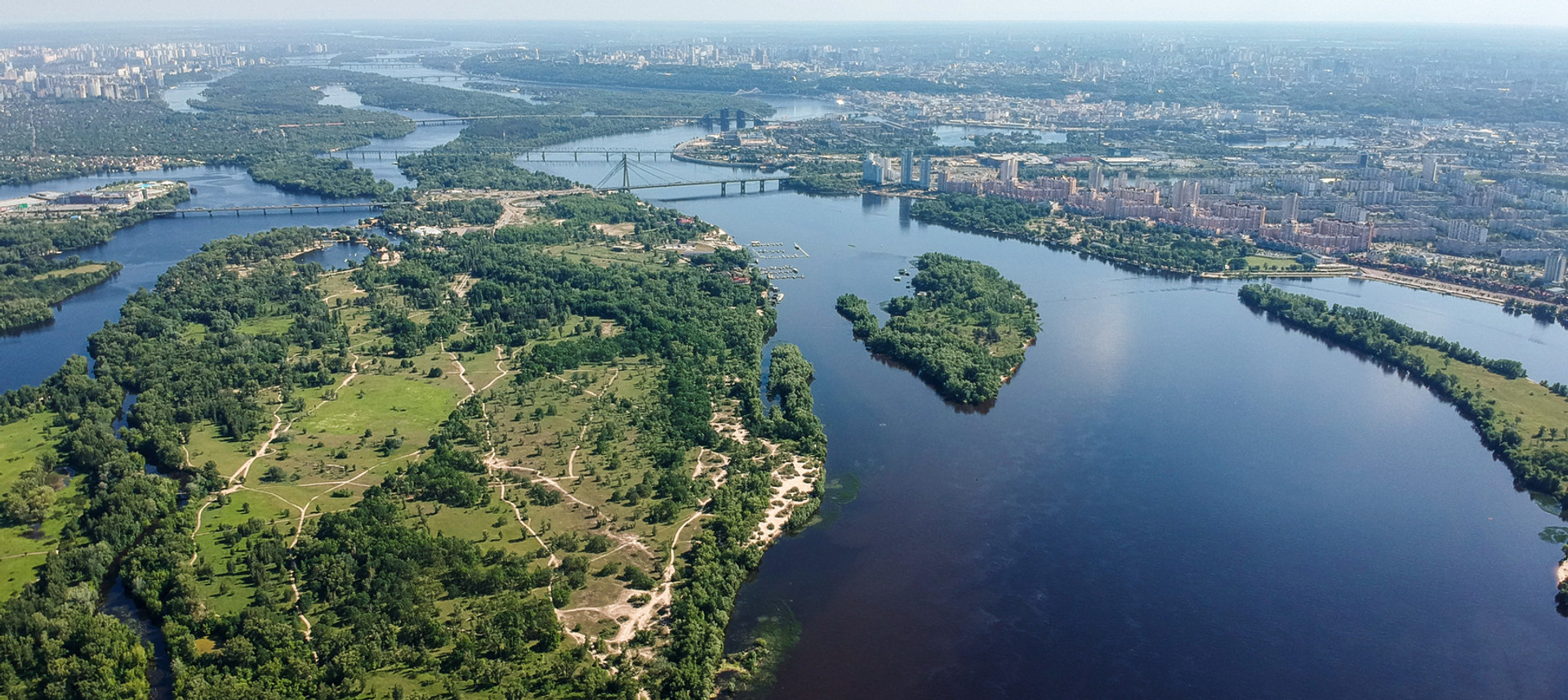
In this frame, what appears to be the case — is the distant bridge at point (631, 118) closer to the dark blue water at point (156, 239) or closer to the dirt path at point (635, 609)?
the dark blue water at point (156, 239)

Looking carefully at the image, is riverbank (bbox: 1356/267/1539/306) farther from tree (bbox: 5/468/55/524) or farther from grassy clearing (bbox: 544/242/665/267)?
tree (bbox: 5/468/55/524)

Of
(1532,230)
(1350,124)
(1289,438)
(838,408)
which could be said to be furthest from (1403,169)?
(838,408)

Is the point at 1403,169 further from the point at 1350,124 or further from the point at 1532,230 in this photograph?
the point at 1350,124

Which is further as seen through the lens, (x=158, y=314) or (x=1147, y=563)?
(x=158, y=314)

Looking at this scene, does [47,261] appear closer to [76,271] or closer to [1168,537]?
[76,271]

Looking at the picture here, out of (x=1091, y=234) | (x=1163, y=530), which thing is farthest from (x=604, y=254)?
(x=1163, y=530)
